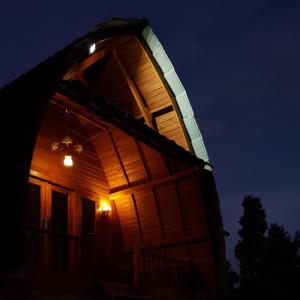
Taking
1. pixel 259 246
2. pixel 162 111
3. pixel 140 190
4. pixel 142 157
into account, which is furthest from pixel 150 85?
pixel 259 246

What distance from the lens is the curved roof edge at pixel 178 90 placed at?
16.0 m

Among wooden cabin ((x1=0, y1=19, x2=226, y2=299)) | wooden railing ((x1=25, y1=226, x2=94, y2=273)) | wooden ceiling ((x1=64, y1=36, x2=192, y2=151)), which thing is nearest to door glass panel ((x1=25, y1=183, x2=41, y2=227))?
wooden cabin ((x1=0, y1=19, x2=226, y2=299))

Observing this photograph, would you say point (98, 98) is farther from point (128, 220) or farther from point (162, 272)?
point (128, 220)

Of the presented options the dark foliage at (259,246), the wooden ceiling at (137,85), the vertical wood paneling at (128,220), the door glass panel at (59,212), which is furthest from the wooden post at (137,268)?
the dark foliage at (259,246)

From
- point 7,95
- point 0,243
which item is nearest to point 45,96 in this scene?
point 7,95

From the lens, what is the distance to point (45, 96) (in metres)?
9.61

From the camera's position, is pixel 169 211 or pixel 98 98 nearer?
pixel 98 98

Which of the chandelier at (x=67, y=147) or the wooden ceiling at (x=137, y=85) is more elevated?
the wooden ceiling at (x=137, y=85)

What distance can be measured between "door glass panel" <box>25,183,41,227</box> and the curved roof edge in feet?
17.5

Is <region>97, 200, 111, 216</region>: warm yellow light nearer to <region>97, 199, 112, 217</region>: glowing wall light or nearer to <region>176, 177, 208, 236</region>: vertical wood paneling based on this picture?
<region>97, 199, 112, 217</region>: glowing wall light

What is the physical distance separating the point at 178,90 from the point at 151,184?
128 inches

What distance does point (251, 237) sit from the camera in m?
37.9

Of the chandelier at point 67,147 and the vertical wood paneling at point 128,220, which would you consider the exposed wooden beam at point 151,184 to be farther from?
the chandelier at point 67,147

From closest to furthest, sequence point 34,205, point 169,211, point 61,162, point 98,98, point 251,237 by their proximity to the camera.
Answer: point 98,98 → point 34,205 → point 61,162 → point 169,211 → point 251,237
